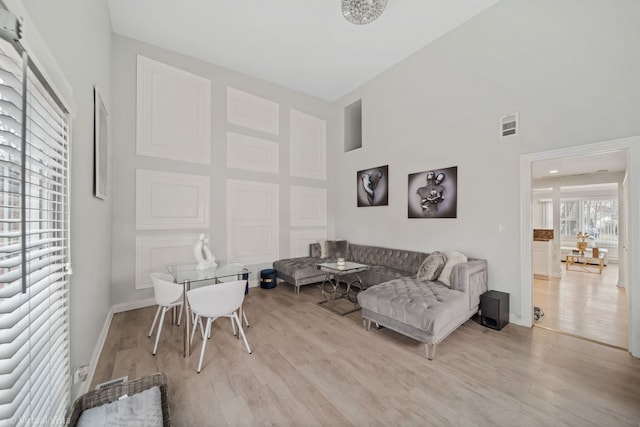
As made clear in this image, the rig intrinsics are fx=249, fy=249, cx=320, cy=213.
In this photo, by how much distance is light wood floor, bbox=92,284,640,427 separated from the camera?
1742 millimetres

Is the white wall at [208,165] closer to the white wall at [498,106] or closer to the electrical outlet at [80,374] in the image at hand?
the white wall at [498,106]

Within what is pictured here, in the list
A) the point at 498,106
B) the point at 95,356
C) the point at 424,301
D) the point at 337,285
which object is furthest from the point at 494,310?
the point at 95,356

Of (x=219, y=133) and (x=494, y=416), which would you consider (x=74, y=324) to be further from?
(x=219, y=133)

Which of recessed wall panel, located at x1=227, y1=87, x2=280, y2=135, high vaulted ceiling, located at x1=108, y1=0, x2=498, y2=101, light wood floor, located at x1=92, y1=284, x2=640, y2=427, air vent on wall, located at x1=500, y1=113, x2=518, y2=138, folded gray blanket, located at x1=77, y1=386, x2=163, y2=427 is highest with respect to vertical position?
high vaulted ceiling, located at x1=108, y1=0, x2=498, y2=101

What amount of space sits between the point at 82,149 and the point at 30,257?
1.38m

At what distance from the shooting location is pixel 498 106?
3.36 m

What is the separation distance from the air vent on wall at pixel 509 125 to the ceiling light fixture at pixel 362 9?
212cm

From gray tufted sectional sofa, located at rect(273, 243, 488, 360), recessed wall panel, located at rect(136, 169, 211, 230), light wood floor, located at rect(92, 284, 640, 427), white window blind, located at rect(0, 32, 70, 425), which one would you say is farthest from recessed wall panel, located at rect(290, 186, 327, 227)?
white window blind, located at rect(0, 32, 70, 425)

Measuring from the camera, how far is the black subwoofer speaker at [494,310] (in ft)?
9.87

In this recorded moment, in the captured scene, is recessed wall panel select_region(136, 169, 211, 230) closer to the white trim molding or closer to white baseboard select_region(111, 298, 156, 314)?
white baseboard select_region(111, 298, 156, 314)

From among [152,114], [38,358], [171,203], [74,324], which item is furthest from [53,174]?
[152,114]

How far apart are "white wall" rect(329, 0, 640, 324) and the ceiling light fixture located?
155 cm

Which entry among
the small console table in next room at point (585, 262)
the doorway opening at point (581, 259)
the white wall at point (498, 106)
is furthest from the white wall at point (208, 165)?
the small console table in next room at point (585, 262)

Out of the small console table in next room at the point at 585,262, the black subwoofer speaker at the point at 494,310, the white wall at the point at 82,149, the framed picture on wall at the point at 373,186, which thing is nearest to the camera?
the white wall at the point at 82,149
